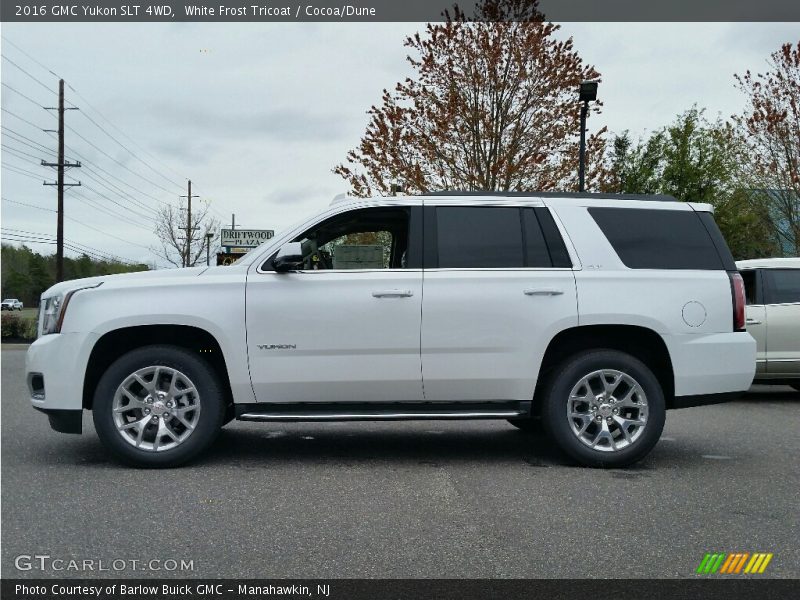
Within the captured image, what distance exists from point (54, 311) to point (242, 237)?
29868 millimetres

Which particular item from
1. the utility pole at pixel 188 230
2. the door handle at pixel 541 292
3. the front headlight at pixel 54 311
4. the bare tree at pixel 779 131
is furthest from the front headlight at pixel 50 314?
the utility pole at pixel 188 230

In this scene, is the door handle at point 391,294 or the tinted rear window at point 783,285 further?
the tinted rear window at point 783,285

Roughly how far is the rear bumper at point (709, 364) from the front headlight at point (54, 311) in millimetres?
4480

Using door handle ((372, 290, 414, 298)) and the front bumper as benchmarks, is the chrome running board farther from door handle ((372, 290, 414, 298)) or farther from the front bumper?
the front bumper

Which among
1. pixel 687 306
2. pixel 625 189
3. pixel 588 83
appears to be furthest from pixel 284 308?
pixel 625 189

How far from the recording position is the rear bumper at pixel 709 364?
6871mm

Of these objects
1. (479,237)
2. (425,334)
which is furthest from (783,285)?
(425,334)

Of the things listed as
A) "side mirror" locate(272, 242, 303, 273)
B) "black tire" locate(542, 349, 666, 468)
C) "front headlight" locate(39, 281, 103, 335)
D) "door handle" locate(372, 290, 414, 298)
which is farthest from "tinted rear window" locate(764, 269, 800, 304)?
"front headlight" locate(39, 281, 103, 335)

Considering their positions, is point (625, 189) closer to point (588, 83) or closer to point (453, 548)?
point (588, 83)

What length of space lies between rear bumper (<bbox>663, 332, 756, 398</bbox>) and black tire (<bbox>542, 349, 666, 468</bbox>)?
0.78 ft

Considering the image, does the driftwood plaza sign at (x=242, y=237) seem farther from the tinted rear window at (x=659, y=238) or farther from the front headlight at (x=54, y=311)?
the tinted rear window at (x=659, y=238)

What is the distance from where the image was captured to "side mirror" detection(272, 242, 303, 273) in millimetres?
6645

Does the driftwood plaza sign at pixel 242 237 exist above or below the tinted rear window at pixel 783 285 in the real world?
above

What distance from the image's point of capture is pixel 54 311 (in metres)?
6.89
